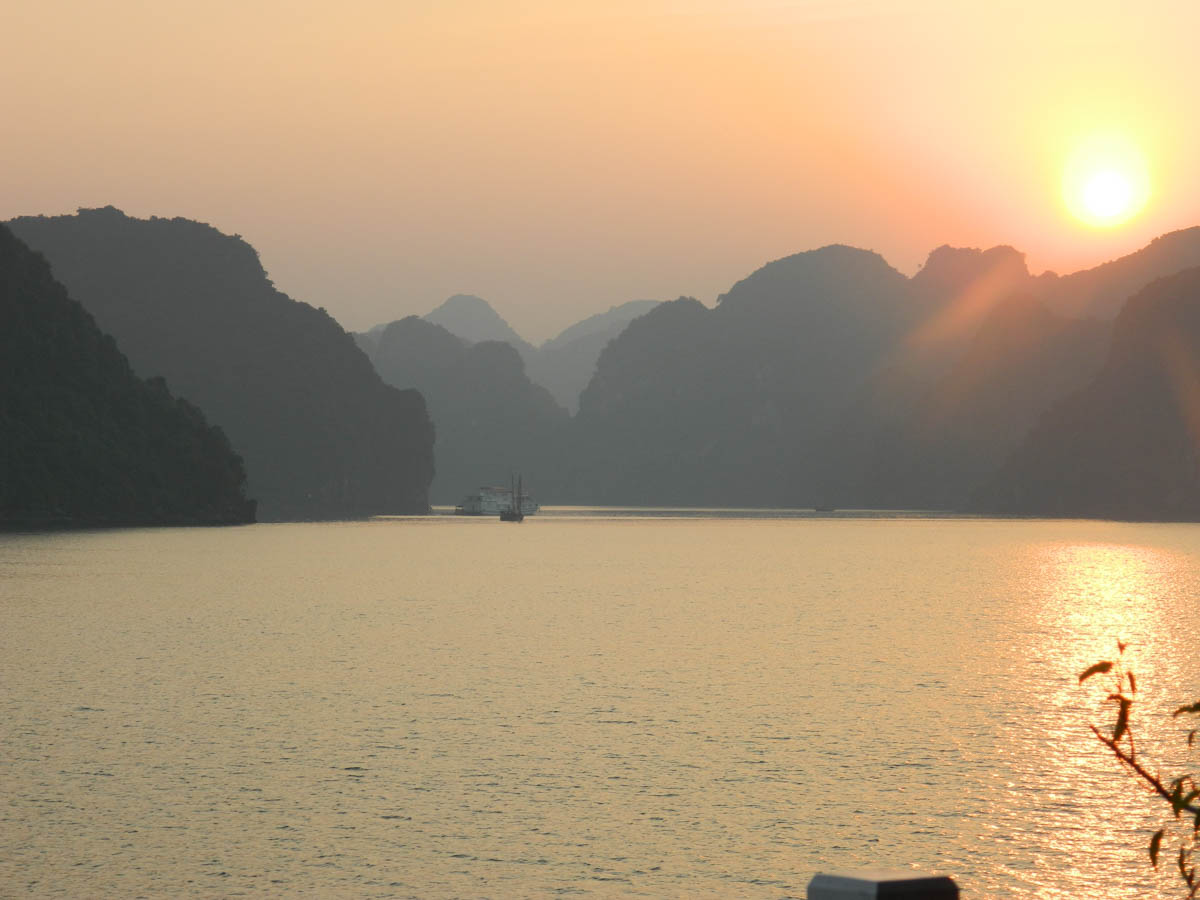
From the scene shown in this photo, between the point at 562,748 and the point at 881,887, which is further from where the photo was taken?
the point at 562,748

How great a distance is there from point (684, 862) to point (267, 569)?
107 m

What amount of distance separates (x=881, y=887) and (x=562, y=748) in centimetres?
2541

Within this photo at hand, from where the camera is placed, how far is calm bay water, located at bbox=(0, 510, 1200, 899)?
2408 centimetres

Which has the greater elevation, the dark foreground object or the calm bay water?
the dark foreground object

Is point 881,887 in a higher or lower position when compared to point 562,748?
higher

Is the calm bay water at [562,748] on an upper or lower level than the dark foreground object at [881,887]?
lower

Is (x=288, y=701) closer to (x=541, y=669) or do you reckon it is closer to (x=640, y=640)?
(x=541, y=669)

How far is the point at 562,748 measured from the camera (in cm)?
3566

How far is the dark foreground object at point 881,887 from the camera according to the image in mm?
10805

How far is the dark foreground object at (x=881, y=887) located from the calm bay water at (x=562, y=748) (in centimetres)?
1158

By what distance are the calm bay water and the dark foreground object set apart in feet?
38.0

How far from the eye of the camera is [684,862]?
24375mm

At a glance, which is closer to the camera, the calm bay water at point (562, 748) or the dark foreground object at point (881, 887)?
the dark foreground object at point (881, 887)

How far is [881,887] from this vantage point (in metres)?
10.8
